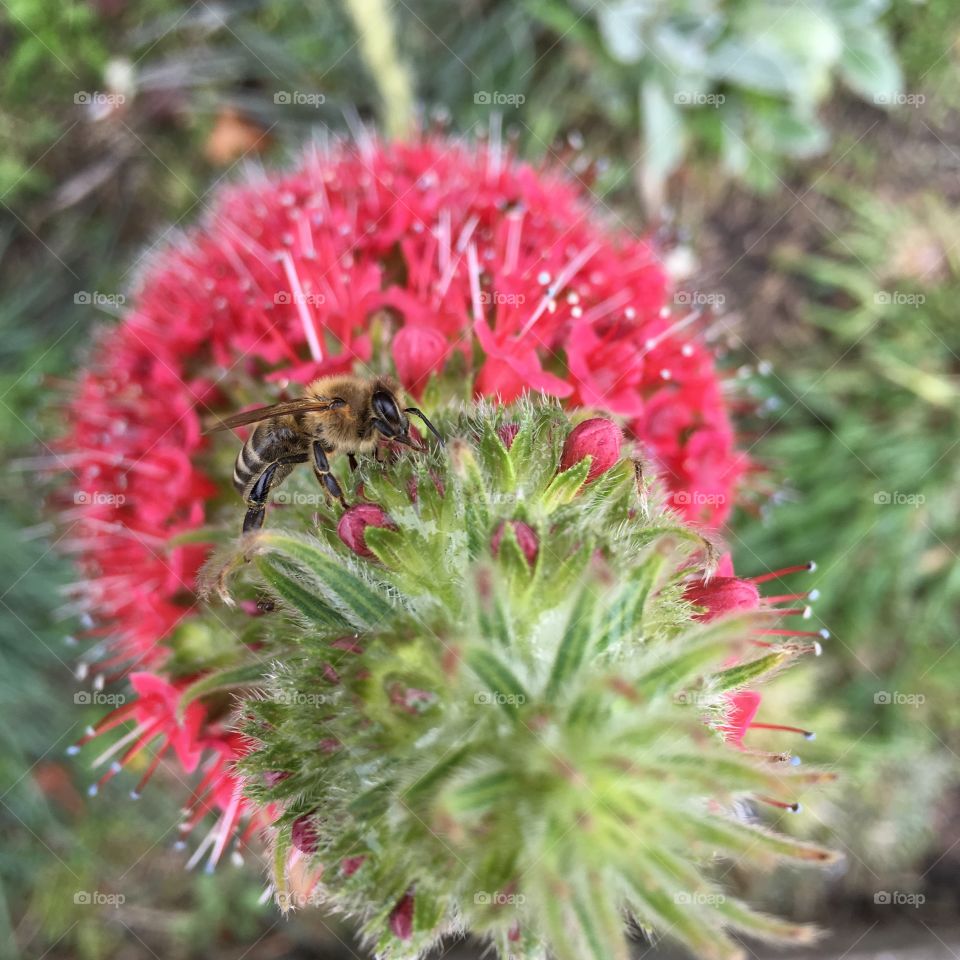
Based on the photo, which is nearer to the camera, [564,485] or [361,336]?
[564,485]

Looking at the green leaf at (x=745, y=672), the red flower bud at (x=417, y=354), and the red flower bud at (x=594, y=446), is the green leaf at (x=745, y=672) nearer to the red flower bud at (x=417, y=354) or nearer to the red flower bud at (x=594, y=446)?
the red flower bud at (x=594, y=446)

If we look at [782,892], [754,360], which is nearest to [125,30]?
[754,360]

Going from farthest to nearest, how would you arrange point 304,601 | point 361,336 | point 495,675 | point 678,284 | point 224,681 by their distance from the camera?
1. point 678,284
2. point 361,336
3. point 224,681
4. point 304,601
5. point 495,675

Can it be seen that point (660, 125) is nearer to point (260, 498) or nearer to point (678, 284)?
point (678, 284)

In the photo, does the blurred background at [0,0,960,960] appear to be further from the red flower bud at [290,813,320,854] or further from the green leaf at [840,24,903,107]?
the red flower bud at [290,813,320,854]

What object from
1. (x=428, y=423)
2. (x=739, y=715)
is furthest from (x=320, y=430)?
(x=739, y=715)

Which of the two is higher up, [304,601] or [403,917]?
[304,601]

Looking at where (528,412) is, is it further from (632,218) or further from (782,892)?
(782,892)
